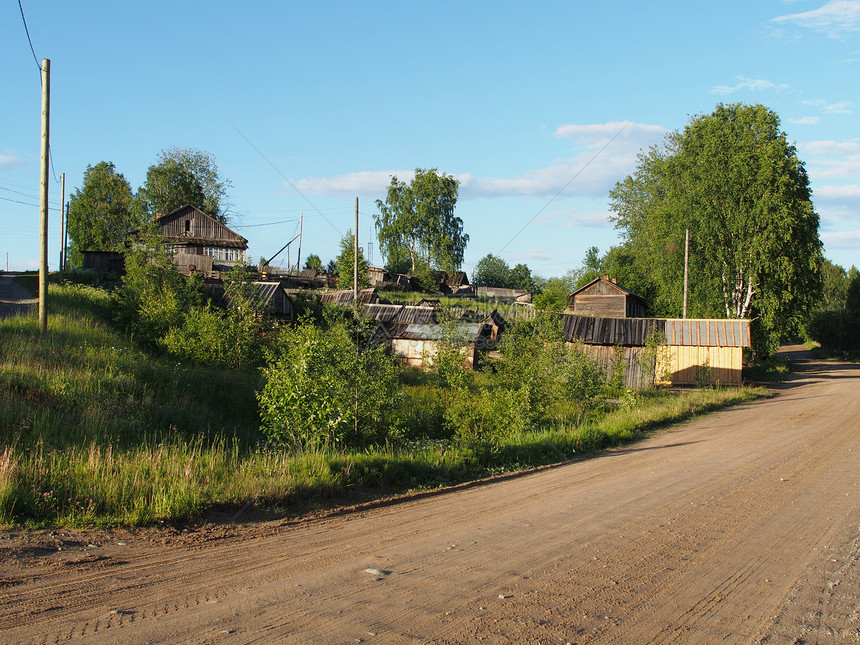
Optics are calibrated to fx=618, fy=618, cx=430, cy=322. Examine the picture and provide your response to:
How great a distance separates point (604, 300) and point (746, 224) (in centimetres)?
1577

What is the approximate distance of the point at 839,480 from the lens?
10.3 metres

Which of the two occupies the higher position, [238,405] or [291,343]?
[291,343]

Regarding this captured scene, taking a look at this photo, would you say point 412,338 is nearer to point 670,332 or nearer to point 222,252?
point 670,332

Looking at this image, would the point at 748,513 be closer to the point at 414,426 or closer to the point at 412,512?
the point at 412,512

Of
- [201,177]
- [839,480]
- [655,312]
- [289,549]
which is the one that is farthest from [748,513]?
[201,177]

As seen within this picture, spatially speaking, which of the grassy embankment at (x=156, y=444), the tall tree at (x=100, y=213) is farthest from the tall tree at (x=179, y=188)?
the grassy embankment at (x=156, y=444)

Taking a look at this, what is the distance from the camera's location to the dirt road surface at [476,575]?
4344mm

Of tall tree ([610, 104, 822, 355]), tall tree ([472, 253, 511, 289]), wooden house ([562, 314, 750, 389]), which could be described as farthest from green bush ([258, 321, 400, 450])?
tall tree ([472, 253, 511, 289])

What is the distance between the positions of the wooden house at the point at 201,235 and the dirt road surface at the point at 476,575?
1967 inches

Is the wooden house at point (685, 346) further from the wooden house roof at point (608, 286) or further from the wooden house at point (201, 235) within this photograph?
the wooden house at point (201, 235)

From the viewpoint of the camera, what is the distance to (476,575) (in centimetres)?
547

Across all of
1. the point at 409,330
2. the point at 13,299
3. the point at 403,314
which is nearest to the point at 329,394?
the point at 13,299

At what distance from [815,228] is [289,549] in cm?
4240

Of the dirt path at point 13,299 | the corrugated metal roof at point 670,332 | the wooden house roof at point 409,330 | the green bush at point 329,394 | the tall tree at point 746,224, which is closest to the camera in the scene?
the green bush at point 329,394
